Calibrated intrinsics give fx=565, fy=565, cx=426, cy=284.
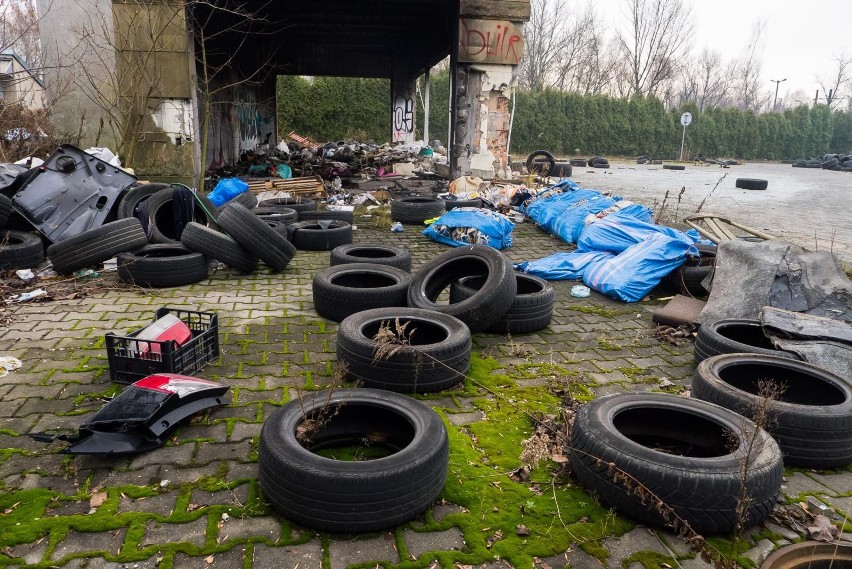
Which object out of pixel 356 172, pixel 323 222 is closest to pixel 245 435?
pixel 323 222

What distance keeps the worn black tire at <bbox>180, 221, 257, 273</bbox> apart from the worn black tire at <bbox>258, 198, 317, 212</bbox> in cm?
324

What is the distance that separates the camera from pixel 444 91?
3123cm

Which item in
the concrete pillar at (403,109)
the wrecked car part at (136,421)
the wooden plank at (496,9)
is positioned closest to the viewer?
the wrecked car part at (136,421)

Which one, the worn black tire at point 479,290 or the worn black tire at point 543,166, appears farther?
the worn black tire at point 543,166

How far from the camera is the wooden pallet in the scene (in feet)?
40.2

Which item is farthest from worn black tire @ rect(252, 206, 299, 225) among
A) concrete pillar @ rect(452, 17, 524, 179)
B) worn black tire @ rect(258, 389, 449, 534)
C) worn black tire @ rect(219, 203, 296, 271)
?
worn black tire @ rect(258, 389, 449, 534)

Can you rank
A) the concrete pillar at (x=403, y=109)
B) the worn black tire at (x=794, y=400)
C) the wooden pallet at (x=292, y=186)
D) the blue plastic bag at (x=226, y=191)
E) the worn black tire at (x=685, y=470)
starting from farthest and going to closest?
1. the concrete pillar at (x=403, y=109)
2. the wooden pallet at (x=292, y=186)
3. the blue plastic bag at (x=226, y=191)
4. the worn black tire at (x=794, y=400)
5. the worn black tire at (x=685, y=470)

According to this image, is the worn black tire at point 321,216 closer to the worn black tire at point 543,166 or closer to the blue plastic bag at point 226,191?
the blue plastic bag at point 226,191

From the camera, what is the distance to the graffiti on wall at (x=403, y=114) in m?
23.5

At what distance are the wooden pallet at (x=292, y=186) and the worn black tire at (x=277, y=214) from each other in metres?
2.62

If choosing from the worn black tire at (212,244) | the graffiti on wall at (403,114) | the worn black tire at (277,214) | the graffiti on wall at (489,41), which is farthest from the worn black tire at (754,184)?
the worn black tire at (212,244)

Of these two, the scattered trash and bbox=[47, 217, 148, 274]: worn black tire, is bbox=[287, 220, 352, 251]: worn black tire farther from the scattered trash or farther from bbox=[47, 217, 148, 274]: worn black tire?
the scattered trash

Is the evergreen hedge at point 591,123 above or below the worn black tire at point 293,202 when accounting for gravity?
above

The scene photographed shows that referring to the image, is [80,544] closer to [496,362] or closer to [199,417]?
[199,417]
